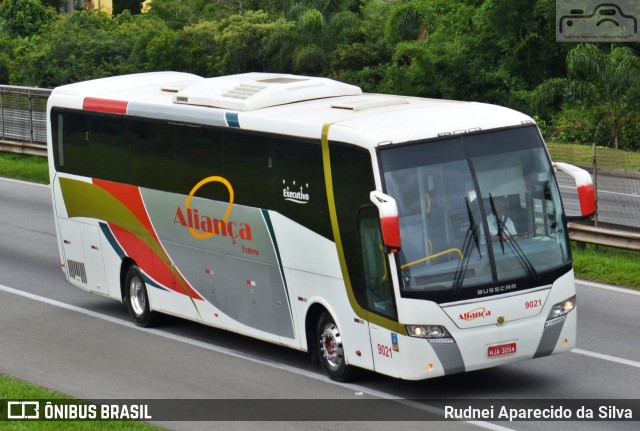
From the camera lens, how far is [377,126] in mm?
13055

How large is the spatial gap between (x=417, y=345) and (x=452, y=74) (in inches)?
1058

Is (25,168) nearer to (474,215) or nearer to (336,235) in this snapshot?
(336,235)

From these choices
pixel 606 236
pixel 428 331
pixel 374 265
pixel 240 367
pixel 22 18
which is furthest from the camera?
pixel 22 18

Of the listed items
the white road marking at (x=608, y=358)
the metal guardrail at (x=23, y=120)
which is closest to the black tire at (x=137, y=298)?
the white road marking at (x=608, y=358)

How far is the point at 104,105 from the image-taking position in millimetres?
17797

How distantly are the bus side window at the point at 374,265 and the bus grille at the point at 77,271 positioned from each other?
713cm

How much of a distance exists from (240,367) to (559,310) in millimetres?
4046

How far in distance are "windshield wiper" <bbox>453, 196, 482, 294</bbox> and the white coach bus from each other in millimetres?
14

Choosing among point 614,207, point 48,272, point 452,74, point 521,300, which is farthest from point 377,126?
point 452,74

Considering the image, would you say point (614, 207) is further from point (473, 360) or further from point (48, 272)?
point (48, 272)

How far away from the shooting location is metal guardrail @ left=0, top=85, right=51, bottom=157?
1324 inches

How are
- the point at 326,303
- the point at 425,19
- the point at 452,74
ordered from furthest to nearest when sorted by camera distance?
the point at 425,19, the point at 452,74, the point at 326,303

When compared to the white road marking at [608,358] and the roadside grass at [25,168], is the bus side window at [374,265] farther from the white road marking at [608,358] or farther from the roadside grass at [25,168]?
the roadside grass at [25,168]

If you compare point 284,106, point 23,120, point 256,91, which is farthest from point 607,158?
point 23,120
